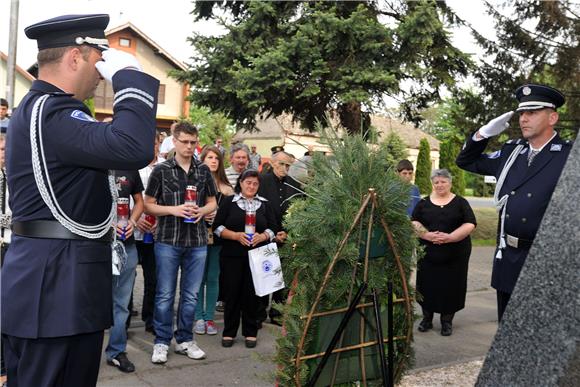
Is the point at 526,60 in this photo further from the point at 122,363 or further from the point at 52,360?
the point at 52,360

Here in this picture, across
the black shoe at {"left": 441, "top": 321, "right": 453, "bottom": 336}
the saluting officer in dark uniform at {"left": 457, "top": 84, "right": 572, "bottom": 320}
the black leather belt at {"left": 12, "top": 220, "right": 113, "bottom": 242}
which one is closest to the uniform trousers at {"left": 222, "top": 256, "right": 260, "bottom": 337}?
the black shoe at {"left": 441, "top": 321, "right": 453, "bottom": 336}

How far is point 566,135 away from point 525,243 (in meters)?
13.7

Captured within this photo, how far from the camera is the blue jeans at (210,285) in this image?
20.9ft

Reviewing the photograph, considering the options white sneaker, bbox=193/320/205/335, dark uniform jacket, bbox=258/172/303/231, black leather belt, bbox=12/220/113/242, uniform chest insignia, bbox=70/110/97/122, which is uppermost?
uniform chest insignia, bbox=70/110/97/122

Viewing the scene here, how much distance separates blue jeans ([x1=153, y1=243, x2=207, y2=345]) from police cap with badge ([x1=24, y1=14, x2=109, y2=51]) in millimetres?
3043

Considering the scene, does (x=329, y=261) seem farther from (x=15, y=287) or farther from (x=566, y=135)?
(x=566, y=135)

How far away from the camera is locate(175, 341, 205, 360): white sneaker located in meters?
5.40

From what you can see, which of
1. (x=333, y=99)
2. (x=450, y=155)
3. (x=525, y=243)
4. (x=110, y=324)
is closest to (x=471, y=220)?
(x=525, y=243)

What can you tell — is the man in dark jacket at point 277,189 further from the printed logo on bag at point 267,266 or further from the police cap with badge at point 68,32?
the police cap with badge at point 68,32

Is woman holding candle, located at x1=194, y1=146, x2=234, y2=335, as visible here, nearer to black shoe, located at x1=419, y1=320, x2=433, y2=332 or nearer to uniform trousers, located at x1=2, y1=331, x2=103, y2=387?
black shoe, located at x1=419, y1=320, x2=433, y2=332

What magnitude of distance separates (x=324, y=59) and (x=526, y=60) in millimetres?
5723

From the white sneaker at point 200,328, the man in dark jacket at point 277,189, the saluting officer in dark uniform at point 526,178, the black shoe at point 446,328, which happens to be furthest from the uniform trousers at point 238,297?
the saluting officer in dark uniform at point 526,178

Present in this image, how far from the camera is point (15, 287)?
2385 millimetres

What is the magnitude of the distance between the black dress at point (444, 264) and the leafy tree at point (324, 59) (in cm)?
788
